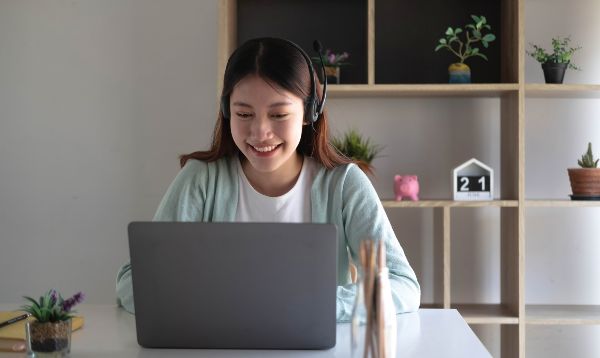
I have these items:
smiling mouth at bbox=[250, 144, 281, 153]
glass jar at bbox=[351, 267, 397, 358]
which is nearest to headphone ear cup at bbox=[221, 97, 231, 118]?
smiling mouth at bbox=[250, 144, 281, 153]

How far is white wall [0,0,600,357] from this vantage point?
3.01 metres

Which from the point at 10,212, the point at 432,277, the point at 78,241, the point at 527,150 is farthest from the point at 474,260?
the point at 10,212

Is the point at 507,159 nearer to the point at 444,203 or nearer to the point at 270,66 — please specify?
the point at 444,203

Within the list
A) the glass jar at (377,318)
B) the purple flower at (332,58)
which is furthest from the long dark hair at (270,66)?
the purple flower at (332,58)

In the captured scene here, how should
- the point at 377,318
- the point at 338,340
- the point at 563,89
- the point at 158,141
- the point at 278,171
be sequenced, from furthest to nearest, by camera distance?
1. the point at 158,141
2. the point at 563,89
3. the point at 278,171
4. the point at 338,340
5. the point at 377,318

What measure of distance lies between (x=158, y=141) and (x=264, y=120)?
154 cm

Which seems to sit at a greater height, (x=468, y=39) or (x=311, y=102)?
(x=468, y=39)

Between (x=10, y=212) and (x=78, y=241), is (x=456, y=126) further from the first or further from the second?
(x=10, y=212)

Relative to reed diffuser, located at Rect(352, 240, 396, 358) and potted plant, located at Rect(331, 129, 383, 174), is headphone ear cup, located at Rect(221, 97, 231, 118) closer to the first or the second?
reed diffuser, located at Rect(352, 240, 396, 358)

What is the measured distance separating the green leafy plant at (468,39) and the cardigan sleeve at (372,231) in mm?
1180

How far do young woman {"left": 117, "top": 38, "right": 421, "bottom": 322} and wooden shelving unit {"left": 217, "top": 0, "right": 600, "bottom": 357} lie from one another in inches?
34.8

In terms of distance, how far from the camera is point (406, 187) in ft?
9.15

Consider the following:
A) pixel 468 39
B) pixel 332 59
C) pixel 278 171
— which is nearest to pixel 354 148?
pixel 332 59

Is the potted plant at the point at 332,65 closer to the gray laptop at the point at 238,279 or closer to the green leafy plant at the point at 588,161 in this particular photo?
the green leafy plant at the point at 588,161
